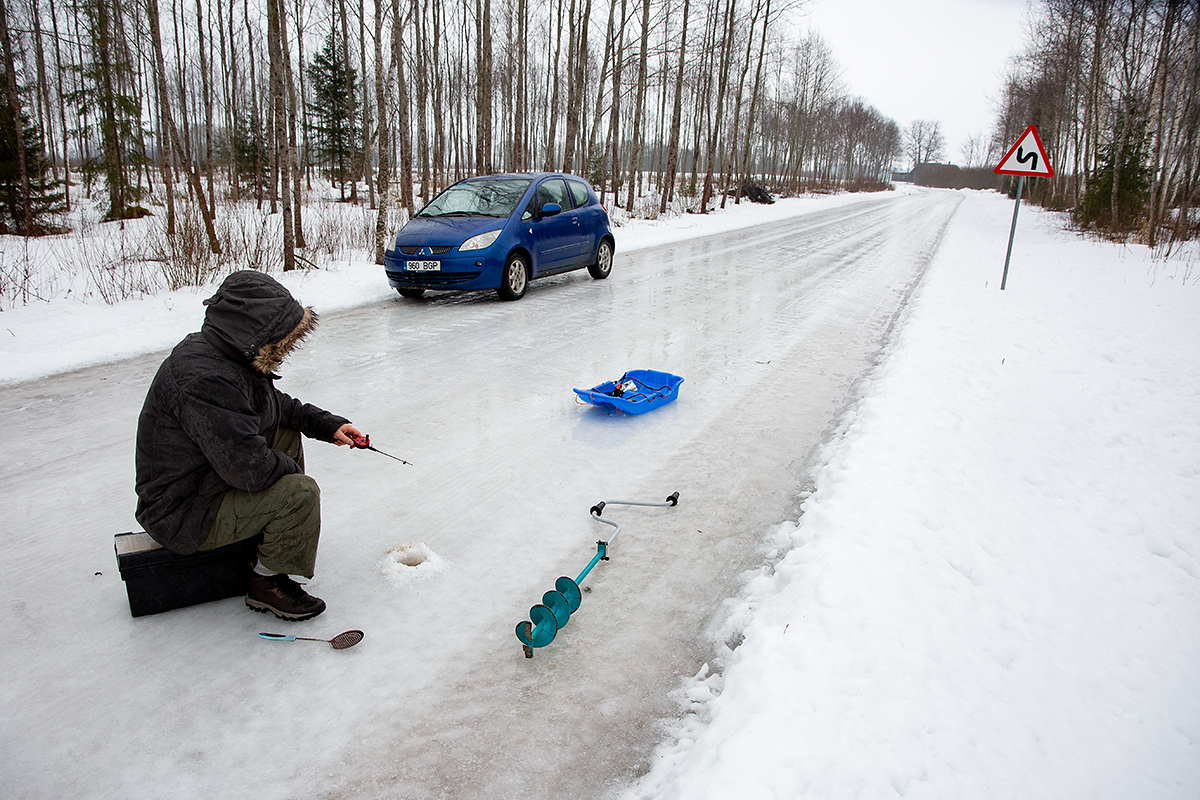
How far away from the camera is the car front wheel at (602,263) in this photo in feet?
39.6

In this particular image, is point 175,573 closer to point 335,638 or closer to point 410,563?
point 335,638

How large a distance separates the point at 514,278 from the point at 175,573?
24.9ft

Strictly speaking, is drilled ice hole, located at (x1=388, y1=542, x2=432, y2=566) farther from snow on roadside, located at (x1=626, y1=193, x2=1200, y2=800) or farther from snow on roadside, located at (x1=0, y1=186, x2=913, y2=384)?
snow on roadside, located at (x1=0, y1=186, x2=913, y2=384)

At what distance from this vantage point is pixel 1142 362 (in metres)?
7.64

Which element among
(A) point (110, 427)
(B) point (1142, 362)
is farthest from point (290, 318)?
(B) point (1142, 362)

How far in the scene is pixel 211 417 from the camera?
8.33ft

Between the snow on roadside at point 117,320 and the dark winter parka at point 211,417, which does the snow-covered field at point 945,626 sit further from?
the dark winter parka at point 211,417

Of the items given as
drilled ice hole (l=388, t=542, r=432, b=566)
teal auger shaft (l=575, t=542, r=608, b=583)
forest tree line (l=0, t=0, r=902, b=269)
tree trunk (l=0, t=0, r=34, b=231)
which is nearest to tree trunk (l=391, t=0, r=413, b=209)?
forest tree line (l=0, t=0, r=902, b=269)

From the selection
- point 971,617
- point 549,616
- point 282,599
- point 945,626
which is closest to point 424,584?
point 282,599

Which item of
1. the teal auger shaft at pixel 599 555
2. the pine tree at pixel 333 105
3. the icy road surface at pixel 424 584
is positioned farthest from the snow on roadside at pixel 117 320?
the pine tree at pixel 333 105

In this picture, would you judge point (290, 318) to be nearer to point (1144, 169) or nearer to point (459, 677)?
point (459, 677)

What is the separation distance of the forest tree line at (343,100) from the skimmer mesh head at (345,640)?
977 cm

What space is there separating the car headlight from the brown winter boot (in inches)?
283

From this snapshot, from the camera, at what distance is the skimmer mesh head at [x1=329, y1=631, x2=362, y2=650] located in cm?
275
